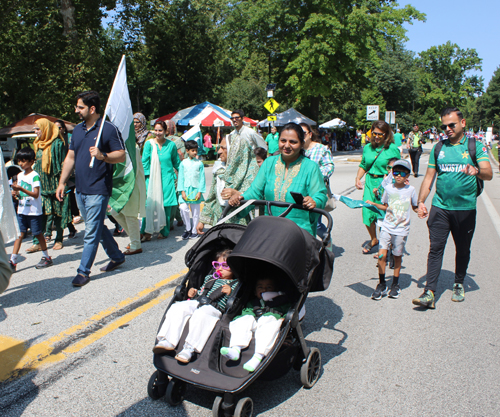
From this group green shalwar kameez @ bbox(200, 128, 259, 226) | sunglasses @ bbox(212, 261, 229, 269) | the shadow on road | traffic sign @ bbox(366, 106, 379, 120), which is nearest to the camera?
sunglasses @ bbox(212, 261, 229, 269)

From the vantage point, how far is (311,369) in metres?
3.32

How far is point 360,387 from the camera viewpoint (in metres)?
3.32

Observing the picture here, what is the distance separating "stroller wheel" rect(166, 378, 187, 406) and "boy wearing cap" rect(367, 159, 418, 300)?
2782 millimetres

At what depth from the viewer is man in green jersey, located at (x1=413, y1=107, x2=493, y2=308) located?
481cm

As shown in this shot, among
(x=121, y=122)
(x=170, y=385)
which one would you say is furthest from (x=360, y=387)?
(x=121, y=122)

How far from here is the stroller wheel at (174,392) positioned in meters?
2.99

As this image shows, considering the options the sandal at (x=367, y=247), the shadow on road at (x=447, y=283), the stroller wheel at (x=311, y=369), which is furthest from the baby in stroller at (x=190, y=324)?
the sandal at (x=367, y=247)

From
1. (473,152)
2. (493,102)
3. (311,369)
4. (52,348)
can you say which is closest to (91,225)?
(52,348)

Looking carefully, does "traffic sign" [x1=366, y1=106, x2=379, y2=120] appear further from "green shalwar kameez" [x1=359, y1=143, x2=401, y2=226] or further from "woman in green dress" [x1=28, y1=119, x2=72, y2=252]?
"woman in green dress" [x1=28, y1=119, x2=72, y2=252]

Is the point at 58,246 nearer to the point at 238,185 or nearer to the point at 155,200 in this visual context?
the point at 155,200

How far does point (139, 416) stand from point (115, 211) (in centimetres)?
420

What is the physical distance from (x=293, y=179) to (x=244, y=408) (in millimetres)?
1999

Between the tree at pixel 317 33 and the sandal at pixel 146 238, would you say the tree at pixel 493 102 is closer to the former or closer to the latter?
the tree at pixel 317 33

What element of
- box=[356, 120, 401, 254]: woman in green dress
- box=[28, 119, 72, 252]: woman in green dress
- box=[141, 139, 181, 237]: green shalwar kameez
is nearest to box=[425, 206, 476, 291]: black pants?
box=[356, 120, 401, 254]: woman in green dress
